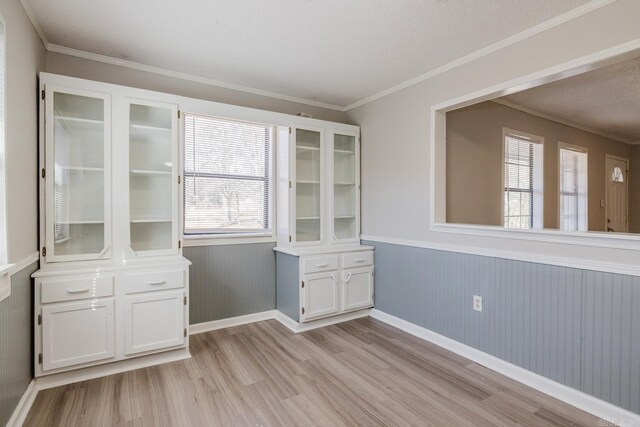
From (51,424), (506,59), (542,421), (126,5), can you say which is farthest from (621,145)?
(51,424)

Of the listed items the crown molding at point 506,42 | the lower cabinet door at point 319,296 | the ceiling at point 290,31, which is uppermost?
the ceiling at point 290,31

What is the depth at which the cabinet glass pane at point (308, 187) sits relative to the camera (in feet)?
12.0

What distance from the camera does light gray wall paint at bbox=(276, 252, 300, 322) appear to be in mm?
3348

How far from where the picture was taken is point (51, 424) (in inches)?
74.7

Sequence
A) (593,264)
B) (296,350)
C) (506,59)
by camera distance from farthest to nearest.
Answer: (296,350) < (506,59) < (593,264)

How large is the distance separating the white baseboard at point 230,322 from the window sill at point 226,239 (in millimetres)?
810

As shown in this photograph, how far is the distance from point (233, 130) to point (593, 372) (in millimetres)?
3619

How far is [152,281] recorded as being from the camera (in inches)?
102

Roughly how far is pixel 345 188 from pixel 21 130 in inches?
117

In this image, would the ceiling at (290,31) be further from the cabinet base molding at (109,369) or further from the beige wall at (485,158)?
the cabinet base molding at (109,369)

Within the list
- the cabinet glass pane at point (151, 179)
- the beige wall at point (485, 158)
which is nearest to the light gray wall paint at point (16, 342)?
the cabinet glass pane at point (151, 179)

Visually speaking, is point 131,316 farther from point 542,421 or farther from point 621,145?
point 621,145

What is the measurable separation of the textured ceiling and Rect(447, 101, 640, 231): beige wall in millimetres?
210

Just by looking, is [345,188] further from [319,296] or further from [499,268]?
[499,268]
